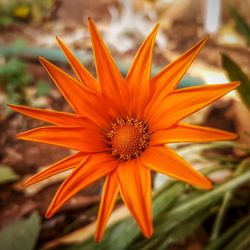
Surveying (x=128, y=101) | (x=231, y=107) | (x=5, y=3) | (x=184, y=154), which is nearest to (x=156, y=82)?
(x=128, y=101)

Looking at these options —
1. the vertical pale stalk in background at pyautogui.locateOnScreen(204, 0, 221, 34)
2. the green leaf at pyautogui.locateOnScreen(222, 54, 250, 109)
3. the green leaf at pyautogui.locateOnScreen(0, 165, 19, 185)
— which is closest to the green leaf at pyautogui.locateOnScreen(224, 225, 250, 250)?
the green leaf at pyautogui.locateOnScreen(222, 54, 250, 109)

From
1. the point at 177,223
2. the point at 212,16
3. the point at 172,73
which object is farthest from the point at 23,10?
the point at 172,73

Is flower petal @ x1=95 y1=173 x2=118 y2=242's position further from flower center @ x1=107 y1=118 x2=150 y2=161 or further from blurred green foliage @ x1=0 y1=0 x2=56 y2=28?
blurred green foliage @ x1=0 y1=0 x2=56 y2=28

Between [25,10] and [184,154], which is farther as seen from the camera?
[25,10]

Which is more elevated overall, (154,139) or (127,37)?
(127,37)

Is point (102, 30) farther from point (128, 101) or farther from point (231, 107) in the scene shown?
point (128, 101)

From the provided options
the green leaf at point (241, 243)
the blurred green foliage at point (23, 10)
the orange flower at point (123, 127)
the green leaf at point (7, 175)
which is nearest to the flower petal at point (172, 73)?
the orange flower at point (123, 127)

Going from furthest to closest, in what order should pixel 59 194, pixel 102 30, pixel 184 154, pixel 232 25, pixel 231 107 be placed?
pixel 102 30 → pixel 232 25 → pixel 231 107 → pixel 184 154 → pixel 59 194

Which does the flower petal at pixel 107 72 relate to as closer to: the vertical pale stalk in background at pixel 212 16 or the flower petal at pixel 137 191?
the flower petal at pixel 137 191
